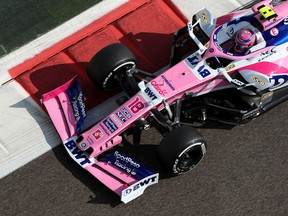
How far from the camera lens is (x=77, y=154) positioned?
709 cm

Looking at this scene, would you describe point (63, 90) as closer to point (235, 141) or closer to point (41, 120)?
point (41, 120)

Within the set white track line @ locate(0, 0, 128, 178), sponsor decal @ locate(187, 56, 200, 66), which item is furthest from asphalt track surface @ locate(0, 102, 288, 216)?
sponsor decal @ locate(187, 56, 200, 66)

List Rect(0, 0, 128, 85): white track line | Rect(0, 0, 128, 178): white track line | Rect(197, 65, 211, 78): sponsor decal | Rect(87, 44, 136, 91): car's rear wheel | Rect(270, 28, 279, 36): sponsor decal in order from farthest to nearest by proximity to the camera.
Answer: Rect(0, 0, 128, 85): white track line → Rect(0, 0, 128, 178): white track line → Rect(87, 44, 136, 91): car's rear wheel → Rect(270, 28, 279, 36): sponsor decal → Rect(197, 65, 211, 78): sponsor decal

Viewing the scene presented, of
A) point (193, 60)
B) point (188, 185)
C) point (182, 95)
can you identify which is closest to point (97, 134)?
point (182, 95)

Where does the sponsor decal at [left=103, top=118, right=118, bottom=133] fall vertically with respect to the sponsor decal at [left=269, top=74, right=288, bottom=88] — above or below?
above

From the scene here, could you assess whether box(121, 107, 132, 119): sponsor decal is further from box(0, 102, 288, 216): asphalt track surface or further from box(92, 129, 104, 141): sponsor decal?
box(0, 102, 288, 216): asphalt track surface

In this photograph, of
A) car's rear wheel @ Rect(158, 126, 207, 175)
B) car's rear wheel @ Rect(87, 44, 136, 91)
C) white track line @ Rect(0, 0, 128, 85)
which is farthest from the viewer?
white track line @ Rect(0, 0, 128, 85)

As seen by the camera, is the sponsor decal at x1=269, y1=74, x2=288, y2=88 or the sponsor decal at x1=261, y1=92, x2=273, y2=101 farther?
the sponsor decal at x1=261, y1=92, x2=273, y2=101

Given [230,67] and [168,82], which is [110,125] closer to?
[168,82]

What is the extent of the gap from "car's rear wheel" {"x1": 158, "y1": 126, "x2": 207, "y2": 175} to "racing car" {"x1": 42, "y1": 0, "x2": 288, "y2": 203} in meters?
0.01

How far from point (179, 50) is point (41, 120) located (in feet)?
7.46

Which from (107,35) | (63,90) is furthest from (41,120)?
(107,35)

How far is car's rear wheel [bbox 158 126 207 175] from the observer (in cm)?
665

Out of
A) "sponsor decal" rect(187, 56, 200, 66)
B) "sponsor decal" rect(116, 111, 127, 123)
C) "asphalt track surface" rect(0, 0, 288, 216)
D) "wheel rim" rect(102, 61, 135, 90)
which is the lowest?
"asphalt track surface" rect(0, 0, 288, 216)
